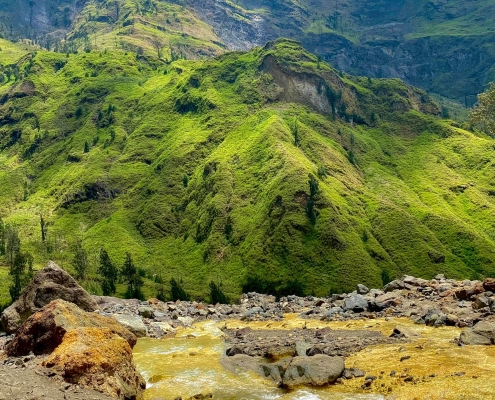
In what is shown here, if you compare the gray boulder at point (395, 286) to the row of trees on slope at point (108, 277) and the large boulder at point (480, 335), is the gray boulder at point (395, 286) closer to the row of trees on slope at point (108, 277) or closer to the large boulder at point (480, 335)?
the row of trees on slope at point (108, 277)

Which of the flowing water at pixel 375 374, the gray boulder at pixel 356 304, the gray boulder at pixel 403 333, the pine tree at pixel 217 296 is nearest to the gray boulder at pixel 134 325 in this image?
the flowing water at pixel 375 374

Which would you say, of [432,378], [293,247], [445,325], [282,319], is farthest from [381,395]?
[293,247]

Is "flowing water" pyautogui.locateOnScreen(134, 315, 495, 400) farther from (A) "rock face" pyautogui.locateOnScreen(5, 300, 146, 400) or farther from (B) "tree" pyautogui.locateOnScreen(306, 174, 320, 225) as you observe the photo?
(B) "tree" pyautogui.locateOnScreen(306, 174, 320, 225)

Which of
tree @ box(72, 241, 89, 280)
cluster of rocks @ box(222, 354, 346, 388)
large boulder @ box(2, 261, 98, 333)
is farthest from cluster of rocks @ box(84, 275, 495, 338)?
tree @ box(72, 241, 89, 280)

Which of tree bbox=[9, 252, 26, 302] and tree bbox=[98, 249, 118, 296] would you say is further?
tree bbox=[98, 249, 118, 296]

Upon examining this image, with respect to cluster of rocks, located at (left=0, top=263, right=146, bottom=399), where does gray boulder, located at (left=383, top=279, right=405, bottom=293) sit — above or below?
Answer: below

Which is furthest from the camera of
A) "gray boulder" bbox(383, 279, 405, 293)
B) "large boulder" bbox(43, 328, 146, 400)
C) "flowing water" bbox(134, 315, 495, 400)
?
"gray boulder" bbox(383, 279, 405, 293)

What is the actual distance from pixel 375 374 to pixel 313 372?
5.62m

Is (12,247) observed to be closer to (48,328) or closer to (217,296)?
(217,296)

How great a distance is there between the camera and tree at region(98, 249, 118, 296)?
475 ft

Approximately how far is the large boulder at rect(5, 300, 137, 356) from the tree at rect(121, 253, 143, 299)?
306 ft

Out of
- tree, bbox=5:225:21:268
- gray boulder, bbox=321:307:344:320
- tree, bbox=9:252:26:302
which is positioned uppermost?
gray boulder, bbox=321:307:344:320

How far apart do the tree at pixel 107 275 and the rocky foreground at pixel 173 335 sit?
39547mm

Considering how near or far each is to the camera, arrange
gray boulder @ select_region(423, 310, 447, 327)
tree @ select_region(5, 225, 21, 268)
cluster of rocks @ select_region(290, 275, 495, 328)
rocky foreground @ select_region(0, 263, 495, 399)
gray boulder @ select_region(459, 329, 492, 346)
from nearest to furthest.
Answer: rocky foreground @ select_region(0, 263, 495, 399) → gray boulder @ select_region(459, 329, 492, 346) → gray boulder @ select_region(423, 310, 447, 327) → cluster of rocks @ select_region(290, 275, 495, 328) → tree @ select_region(5, 225, 21, 268)
